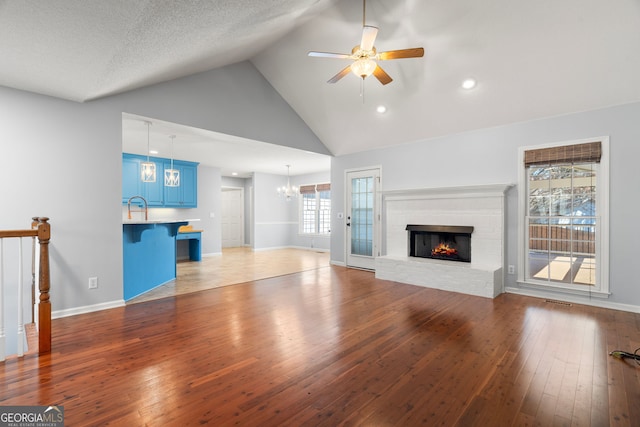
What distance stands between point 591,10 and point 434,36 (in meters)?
1.41

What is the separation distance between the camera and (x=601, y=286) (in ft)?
12.1


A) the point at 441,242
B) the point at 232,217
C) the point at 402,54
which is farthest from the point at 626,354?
the point at 232,217

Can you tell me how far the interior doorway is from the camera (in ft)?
33.1

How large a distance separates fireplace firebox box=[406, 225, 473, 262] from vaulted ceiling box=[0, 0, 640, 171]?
5.32ft

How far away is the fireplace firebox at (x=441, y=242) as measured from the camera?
4.82m

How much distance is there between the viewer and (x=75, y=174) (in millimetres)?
3301

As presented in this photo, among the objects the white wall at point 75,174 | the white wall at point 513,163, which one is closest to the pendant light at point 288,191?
the white wall at point 513,163

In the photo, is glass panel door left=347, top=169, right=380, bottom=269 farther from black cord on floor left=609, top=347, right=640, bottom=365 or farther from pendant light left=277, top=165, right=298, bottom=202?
black cord on floor left=609, top=347, right=640, bottom=365

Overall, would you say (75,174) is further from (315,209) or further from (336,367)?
(315,209)

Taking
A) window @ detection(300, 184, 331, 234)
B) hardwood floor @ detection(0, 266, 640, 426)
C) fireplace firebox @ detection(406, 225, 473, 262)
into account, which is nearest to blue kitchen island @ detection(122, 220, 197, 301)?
hardwood floor @ detection(0, 266, 640, 426)

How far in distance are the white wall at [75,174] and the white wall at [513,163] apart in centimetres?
365

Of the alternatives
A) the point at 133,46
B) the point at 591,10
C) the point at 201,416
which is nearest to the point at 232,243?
the point at 133,46

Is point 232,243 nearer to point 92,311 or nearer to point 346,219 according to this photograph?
point 346,219

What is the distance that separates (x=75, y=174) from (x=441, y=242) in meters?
5.27
